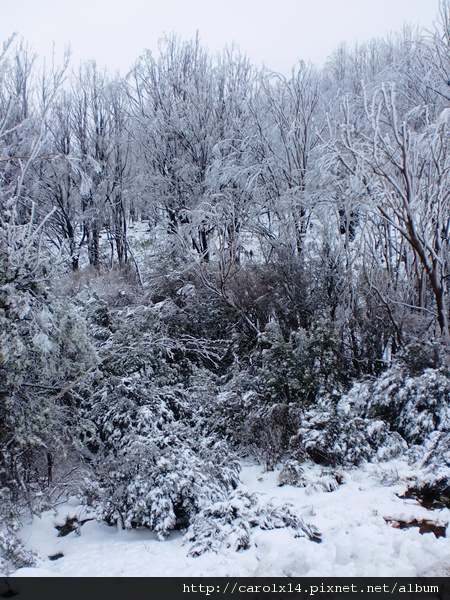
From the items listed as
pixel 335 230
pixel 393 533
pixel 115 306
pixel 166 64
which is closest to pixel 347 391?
pixel 393 533

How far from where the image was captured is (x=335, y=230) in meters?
7.85

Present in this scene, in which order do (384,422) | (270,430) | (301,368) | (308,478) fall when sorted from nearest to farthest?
(308,478), (384,422), (270,430), (301,368)

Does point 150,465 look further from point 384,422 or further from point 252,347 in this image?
point 252,347

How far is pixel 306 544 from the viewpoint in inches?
140

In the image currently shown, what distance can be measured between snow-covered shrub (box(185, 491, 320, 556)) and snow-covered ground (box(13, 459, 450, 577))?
8cm

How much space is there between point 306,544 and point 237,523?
72cm

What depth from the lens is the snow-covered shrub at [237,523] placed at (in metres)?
3.71

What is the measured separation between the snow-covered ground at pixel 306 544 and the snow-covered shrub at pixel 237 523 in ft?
0.25

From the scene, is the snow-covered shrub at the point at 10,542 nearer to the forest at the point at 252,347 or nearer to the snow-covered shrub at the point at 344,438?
the forest at the point at 252,347

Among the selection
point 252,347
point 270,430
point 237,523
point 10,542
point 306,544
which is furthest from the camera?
point 252,347

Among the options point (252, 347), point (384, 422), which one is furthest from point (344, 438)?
point (252, 347)

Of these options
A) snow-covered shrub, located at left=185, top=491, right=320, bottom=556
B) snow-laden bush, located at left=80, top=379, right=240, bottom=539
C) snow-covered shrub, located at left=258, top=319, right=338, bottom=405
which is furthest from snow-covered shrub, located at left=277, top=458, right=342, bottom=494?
snow-covered shrub, located at left=258, top=319, right=338, bottom=405

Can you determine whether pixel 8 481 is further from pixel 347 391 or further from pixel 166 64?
pixel 166 64

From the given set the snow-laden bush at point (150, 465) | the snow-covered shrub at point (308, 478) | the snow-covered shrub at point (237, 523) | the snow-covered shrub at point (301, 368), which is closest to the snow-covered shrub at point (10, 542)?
the snow-laden bush at point (150, 465)
